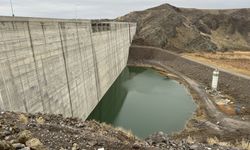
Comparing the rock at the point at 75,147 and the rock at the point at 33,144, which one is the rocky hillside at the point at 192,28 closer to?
the rock at the point at 75,147

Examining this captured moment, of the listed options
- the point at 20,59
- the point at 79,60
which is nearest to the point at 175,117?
the point at 79,60

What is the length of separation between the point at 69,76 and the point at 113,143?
1350cm

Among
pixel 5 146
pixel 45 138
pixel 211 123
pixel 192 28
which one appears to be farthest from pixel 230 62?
pixel 5 146

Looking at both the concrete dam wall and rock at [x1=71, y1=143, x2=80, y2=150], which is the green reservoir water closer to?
the concrete dam wall

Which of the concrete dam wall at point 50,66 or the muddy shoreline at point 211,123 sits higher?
the concrete dam wall at point 50,66

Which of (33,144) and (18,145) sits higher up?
(18,145)

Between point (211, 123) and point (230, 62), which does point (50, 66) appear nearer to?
point (211, 123)

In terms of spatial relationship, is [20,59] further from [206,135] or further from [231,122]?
[231,122]

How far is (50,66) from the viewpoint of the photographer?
1861cm

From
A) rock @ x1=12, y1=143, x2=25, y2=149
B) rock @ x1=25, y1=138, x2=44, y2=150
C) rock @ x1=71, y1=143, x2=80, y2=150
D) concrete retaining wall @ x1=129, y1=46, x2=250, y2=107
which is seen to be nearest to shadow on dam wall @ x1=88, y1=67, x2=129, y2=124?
concrete retaining wall @ x1=129, y1=46, x2=250, y2=107

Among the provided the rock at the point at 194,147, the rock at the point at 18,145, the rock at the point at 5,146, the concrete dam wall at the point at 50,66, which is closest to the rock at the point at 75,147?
the rock at the point at 18,145

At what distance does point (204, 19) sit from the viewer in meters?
87.5

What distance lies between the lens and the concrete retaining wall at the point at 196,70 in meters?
32.3

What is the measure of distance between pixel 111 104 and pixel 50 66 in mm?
14372
